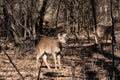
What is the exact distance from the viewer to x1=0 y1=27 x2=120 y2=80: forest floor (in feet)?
43.1

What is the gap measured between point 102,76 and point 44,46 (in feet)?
9.38

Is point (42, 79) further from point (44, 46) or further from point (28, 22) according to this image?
point (28, 22)

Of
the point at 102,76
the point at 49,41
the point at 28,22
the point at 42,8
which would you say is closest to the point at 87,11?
the point at 28,22

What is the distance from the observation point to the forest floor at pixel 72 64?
13.1 metres

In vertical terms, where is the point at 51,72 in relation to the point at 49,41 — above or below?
below

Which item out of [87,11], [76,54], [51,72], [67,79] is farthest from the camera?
[87,11]

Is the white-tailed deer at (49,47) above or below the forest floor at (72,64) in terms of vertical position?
above

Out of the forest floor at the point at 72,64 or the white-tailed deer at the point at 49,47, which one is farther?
the white-tailed deer at the point at 49,47

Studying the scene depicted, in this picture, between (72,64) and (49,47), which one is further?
(49,47)

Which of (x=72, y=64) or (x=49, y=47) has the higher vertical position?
(x=49, y=47)

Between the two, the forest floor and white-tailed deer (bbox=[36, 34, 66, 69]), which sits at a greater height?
white-tailed deer (bbox=[36, 34, 66, 69])

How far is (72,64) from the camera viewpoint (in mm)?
12742

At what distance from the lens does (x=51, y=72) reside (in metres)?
14.2

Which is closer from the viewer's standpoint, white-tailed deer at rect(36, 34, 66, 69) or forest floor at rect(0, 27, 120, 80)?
forest floor at rect(0, 27, 120, 80)
